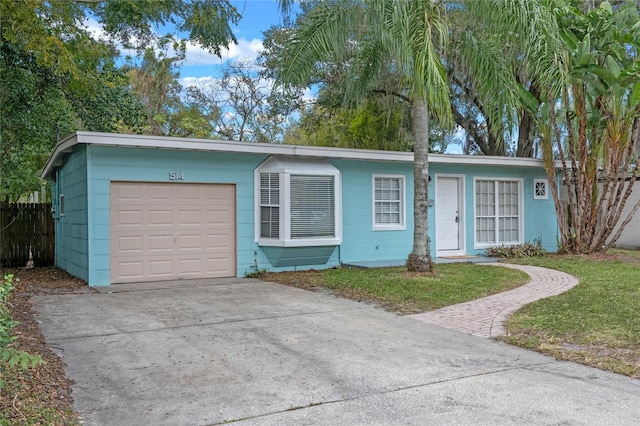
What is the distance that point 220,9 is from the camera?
10.2 m

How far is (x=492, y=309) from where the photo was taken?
7297 millimetres

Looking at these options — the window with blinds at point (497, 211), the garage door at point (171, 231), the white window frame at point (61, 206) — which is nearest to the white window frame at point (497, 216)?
the window with blinds at point (497, 211)

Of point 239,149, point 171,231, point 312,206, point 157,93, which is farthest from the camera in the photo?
point 157,93

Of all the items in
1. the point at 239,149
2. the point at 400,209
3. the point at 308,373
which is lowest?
the point at 308,373

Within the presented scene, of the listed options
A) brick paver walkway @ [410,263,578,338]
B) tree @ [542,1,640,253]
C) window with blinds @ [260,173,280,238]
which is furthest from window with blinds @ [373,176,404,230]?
tree @ [542,1,640,253]

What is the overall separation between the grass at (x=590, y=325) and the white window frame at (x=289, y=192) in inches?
187

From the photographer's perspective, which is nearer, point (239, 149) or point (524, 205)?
point (239, 149)

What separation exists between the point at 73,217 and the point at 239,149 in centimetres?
363

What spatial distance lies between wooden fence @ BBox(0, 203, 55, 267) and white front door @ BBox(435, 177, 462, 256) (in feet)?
32.2

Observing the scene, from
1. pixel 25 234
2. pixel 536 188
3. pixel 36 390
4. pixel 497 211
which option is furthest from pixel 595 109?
pixel 25 234

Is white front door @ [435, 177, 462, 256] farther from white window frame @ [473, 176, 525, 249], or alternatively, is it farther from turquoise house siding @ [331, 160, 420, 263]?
turquoise house siding @ [331, 160, 420, 263]

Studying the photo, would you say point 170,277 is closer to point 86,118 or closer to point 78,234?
point 78,234

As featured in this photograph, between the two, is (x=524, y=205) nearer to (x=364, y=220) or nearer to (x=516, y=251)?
(x=516, y=251)

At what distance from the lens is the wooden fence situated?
511 inches
